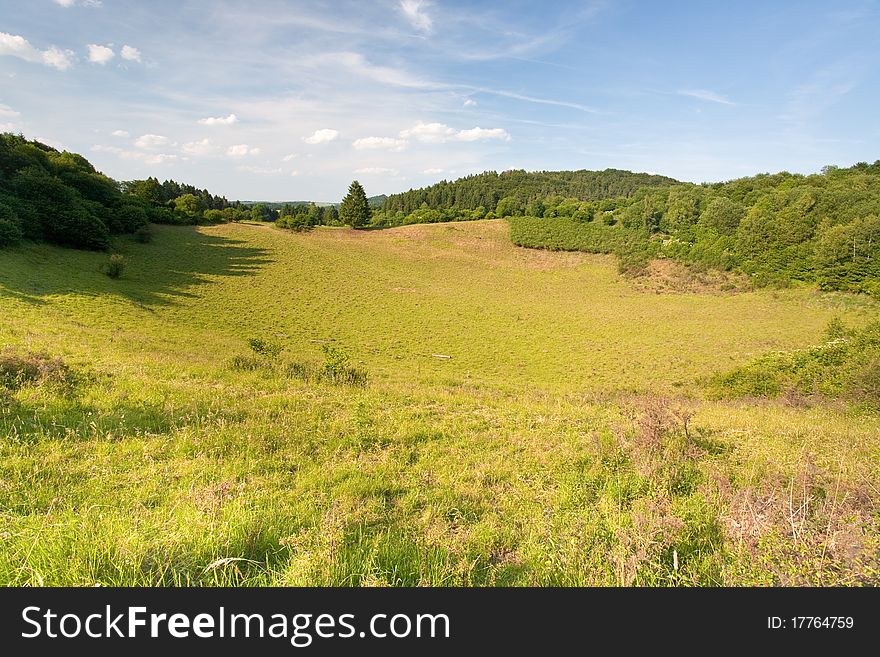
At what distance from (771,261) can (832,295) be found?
9.78 meters

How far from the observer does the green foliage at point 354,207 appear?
244 feet

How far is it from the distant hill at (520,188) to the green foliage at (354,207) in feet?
198

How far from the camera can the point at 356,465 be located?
4.76 metres

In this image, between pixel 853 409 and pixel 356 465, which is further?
pixel 853 409

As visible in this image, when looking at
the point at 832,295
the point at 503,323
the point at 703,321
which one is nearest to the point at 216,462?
the point at 503,323

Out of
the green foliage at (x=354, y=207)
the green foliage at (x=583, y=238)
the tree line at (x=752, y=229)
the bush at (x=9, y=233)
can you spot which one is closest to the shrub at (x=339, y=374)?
the bush at (x=9, y=233)

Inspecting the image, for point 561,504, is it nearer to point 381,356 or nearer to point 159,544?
point 159,544

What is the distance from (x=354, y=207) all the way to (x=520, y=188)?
92934 millimetres

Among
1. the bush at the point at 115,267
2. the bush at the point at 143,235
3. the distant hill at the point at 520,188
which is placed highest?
the distant hill at the point at 520,188

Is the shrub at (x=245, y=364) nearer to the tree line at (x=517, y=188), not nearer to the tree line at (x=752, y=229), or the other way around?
the tree line at (x=752, y=229)

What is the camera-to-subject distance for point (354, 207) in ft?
247

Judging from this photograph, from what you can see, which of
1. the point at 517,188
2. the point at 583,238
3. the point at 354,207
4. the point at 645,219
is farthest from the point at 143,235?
the point at 517,188

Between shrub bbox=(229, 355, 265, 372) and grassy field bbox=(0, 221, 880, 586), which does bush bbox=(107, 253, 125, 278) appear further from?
shrub bbox=(229, 355, 265, 372)

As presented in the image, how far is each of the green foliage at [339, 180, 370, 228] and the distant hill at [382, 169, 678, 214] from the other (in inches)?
2371
